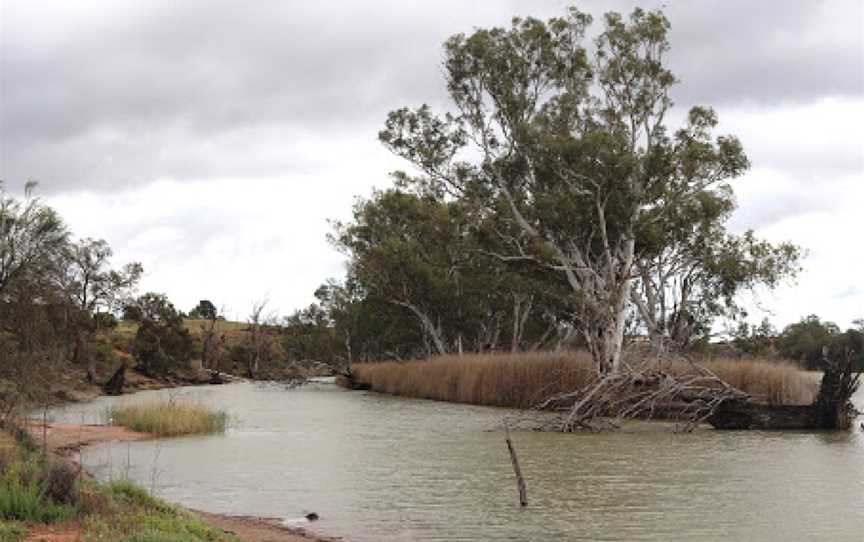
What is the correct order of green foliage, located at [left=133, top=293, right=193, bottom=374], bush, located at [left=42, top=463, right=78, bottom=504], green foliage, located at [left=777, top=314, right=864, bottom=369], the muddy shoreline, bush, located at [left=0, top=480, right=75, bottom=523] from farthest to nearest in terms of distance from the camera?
1. green foliage, located at [left=777, top=314, right=864, bottom=369]
2. green foliage, located at [left=133, top=293, right=193, bottom=374]
3. the muddy shoreline
4. bush, located at [left=42, top=463, right=78, bottom=504]
5. bush, located at [left=0, top=480, right=75, bottom=523]

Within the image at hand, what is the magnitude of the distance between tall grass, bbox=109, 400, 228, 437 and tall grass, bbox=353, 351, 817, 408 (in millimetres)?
11617

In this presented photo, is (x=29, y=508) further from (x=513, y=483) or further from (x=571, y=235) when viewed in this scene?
(x=571, y=235)

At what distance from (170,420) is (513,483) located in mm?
12526

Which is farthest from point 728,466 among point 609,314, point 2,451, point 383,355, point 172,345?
point 383,355

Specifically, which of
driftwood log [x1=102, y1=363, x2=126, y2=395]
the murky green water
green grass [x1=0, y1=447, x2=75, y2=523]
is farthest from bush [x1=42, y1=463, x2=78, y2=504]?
driftwood log [x1=102, y1=363, x2=126, y2=395]

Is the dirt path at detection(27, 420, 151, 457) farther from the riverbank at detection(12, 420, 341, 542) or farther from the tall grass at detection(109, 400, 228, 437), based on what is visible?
the tall grass at detection(109, 400, 228, 437)

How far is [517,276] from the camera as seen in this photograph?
44.7 metres

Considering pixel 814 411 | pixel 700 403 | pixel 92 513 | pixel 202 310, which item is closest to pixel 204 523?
pixel 92 513

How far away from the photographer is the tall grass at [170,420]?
25.9 meters

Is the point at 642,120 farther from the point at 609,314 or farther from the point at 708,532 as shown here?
the point at 708,532

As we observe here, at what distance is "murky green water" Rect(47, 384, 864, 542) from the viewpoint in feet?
43.0

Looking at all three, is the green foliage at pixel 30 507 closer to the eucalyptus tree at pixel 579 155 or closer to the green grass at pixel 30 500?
the green grass at pixel 30 500

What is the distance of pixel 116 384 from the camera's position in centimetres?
5409

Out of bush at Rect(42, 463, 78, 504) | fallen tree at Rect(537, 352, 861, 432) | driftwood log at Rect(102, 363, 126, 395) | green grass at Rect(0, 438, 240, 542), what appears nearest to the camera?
green grass at Rect(0, 438, 240, 542)
